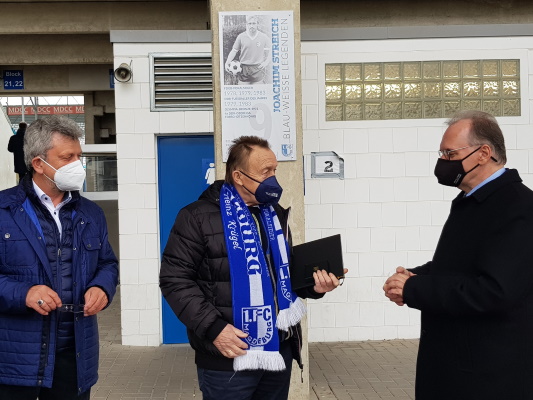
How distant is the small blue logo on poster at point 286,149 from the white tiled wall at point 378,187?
189 centimetres

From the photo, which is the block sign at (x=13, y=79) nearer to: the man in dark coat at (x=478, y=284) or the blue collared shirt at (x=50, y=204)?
the blue collared shirt at (x=50, y=204)

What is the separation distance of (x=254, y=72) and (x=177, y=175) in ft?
7.93

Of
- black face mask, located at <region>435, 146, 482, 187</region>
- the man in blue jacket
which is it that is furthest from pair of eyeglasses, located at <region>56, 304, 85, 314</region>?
black face mask, located at <region>435, 146, 482, 187</region>

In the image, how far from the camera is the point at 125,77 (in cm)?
671

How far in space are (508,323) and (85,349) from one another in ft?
5.97

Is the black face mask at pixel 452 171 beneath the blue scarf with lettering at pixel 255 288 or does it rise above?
above

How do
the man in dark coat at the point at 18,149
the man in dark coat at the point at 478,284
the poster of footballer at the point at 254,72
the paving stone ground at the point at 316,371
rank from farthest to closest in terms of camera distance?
the man in dark coat at the point at 18,149 → the paving stone ground at the point at 316,371 → the poster of footballer at the point at 254,72 → the man in dark coat at the point at 478,284

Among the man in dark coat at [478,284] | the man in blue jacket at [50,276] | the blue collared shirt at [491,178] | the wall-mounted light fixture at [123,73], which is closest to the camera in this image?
the man in dark coat at [478,284]

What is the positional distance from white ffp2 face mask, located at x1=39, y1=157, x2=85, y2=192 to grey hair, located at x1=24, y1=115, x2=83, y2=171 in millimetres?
76

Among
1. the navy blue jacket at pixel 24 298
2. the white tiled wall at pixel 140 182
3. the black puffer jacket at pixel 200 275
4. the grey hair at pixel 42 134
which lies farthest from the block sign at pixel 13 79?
the black puffer jacket at pixel 200 275

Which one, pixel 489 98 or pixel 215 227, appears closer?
pixel 215 227

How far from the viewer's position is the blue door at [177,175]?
6953 millimetres

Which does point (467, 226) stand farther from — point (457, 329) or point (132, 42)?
point (132, 42)

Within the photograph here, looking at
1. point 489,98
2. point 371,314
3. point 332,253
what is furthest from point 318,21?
point 332,253
